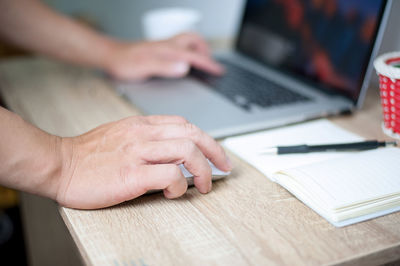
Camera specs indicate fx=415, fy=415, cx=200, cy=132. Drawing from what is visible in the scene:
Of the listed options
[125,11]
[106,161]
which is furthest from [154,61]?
[125,11]

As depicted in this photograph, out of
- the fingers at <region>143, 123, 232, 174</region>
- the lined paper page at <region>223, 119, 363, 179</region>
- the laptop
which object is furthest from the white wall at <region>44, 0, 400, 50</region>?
the fingers at <region>143, 123, 232, 174</region>

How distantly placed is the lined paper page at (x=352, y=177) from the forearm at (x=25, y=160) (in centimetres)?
31

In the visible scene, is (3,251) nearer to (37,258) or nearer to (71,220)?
(37,258)

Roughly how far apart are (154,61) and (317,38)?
368 mm

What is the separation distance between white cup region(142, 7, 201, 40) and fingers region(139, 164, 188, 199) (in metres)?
0.68

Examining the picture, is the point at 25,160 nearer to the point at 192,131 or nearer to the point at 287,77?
the point at 192,131

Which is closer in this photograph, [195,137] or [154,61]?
[195,137]

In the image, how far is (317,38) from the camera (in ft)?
2.92

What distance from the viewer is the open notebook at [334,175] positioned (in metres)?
0.49

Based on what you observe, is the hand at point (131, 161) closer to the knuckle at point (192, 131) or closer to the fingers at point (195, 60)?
the knuckle at point (192, 131)

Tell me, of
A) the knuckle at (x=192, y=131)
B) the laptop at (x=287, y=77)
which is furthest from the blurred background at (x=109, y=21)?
the knuckle at (x=192, y=131)

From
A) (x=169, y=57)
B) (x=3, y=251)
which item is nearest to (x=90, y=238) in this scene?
(x=169, y=57)

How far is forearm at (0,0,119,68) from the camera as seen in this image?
0.95 meters

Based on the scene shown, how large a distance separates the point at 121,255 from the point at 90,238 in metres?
0.05
